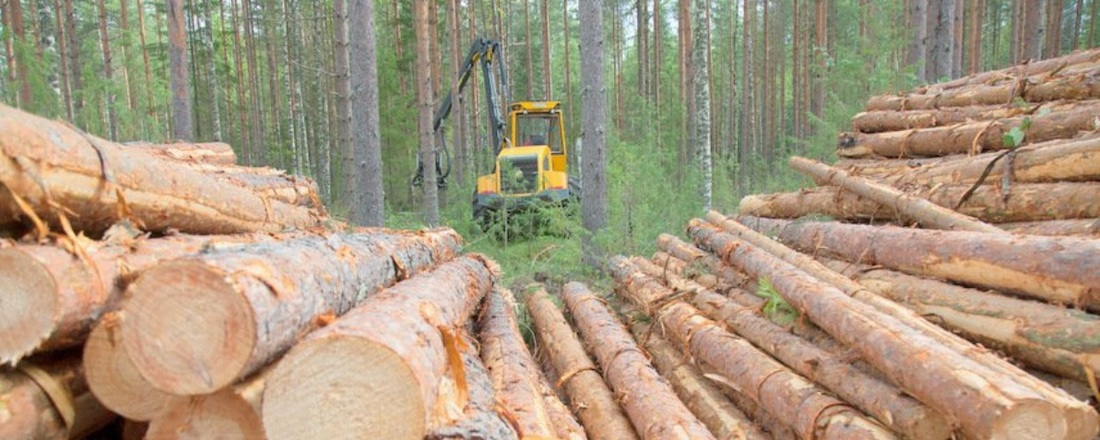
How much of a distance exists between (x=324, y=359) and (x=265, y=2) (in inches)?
1024

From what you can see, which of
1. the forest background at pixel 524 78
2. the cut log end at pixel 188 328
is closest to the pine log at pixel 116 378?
the cut log end at pixel 188 328

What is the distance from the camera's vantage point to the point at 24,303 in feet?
6.48

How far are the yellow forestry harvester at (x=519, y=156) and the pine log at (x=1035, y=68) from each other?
6.77 m

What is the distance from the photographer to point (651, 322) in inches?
243

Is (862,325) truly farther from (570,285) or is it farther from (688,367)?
(570,285)

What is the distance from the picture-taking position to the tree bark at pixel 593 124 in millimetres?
9773

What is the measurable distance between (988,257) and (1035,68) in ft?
14.2

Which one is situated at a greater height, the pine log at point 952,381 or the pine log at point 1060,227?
the pine log at point 1060,227

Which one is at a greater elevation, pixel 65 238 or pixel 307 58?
pixel 307 58

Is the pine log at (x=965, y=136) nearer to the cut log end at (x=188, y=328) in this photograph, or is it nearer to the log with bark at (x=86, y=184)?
the cut log end at (x=188, y=328)

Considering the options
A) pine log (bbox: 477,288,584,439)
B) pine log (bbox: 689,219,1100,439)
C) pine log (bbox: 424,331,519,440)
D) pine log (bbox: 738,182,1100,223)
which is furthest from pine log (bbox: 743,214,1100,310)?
pine log (bbox: 424,331,519,440)

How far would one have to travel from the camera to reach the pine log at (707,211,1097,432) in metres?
2.60

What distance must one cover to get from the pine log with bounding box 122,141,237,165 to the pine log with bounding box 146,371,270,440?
→ 366 centimetres

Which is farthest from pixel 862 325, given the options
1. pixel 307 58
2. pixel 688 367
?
pixel 307 58
